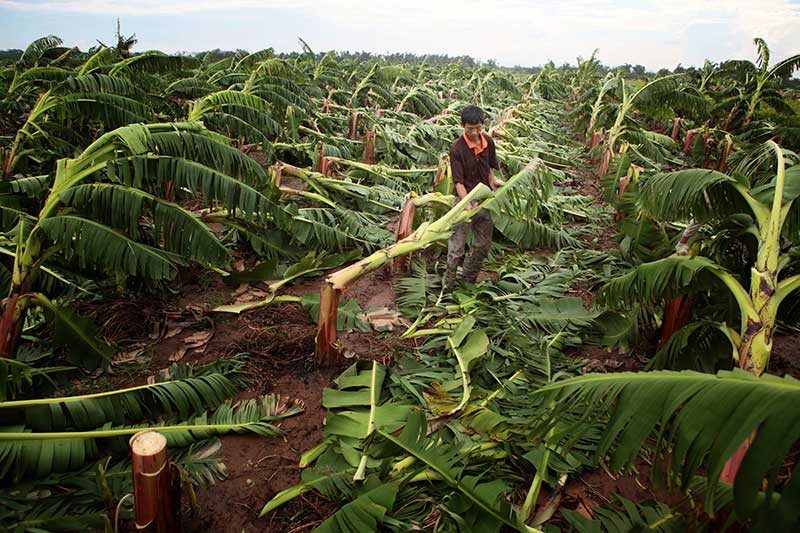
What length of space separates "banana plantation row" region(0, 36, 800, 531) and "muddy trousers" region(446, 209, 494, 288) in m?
0.27

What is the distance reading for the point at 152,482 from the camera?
73.7 inches

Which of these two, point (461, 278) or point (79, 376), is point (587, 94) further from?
point (79, 376)

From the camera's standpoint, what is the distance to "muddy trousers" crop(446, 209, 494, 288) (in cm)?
470

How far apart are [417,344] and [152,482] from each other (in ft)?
7.92

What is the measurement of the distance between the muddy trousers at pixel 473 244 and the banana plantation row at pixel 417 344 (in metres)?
0.27

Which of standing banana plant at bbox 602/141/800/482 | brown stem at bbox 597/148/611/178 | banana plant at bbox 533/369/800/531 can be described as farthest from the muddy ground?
brown stem at bbox 597/148/611/178

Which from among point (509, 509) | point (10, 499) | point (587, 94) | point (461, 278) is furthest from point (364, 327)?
point (587, 94)

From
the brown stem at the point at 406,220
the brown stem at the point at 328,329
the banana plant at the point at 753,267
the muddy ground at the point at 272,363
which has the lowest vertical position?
the muddy ground at the point at 272,363

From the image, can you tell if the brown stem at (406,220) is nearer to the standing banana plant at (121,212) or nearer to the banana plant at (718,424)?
the standing banana plant at (121,212)

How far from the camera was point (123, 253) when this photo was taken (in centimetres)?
312

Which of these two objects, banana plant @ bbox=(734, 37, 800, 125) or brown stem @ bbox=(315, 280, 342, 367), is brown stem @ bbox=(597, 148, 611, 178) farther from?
brown stem @ bbox=(315, 280, 342, 367)

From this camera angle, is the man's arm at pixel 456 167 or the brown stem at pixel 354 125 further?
the brown stem at pixel 354 125

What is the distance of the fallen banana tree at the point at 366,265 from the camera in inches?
137

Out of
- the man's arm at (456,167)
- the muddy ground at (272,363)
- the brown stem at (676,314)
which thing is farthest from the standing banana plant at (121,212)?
the brown stem at (676,314)
